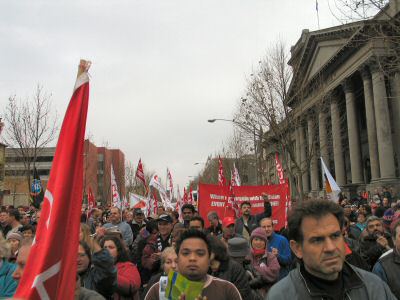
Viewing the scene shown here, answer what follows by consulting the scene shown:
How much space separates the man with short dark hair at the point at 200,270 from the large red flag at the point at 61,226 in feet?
5.08

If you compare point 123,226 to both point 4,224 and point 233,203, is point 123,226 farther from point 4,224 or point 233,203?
point 233,203

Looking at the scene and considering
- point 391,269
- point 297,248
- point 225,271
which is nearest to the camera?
point 297,248

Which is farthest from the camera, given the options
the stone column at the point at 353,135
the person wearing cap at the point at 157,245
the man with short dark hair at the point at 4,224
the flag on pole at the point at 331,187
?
the stone column at the point at 353,135

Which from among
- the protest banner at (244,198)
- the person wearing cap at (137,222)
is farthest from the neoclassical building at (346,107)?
the person wearing cap at (137,222)

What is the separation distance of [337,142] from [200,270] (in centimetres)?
3380

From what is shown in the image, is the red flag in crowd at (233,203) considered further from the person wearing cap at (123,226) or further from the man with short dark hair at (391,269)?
the man with short dark hair at (391,269)

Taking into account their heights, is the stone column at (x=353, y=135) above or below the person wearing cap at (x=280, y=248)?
above

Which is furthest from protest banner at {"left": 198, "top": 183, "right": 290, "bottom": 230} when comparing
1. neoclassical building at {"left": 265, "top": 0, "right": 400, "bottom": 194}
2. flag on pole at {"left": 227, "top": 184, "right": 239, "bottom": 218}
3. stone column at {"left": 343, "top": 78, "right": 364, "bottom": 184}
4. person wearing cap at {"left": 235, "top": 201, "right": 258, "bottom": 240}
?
stone column at {"left": 343, "top": 78, "right": 364, "bottom": 184}

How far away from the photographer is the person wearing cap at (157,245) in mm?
6613

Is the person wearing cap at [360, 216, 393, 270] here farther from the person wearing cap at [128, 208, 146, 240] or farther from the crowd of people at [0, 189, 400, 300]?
the person wearing cap at [128, 208, 146, 240]

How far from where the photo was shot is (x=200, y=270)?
11.9ft

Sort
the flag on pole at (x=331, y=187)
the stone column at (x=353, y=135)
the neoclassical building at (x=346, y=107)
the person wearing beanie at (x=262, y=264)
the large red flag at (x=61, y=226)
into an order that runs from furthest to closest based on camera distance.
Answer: the stone column at (x=353, y=135)
the neoclassical building at (x=346, y=107)
the flag on pole at (x=331, y=187)
the person wearing beanie at (x=262, y=264)
the large red flag at (x=61, y=226)

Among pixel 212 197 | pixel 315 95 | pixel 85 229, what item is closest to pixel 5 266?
pixel 85 229

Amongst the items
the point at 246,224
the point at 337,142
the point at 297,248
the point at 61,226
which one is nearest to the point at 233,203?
the point at 246,224
